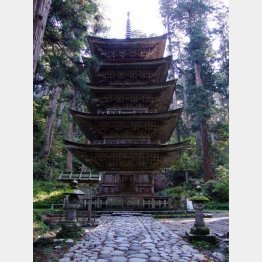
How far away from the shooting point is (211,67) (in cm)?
2420

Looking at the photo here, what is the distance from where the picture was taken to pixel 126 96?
16.7m

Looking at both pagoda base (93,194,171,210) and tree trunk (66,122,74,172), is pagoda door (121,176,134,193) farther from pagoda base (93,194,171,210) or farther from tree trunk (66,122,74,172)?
tree trunk (66,122,74,172)

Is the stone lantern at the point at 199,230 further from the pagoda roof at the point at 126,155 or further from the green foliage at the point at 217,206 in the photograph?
the green foliage at the point at 217,206

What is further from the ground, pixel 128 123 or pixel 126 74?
pixel 126 74

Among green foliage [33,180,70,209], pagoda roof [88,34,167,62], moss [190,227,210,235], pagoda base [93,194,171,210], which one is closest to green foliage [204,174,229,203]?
pagoda base [93,194,171,210]

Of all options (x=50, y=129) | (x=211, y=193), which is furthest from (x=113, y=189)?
(x=50, y=129)

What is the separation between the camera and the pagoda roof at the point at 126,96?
1608cm

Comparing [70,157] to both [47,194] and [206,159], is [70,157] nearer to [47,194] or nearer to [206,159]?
[47,194]

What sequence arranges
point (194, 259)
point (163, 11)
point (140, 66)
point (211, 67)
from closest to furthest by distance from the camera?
1. point (194, 259)
2. point (140, 66)
3. point (211, 67)
4. point (163, 11)

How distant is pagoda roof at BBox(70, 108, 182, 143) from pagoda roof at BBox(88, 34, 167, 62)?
409 cm

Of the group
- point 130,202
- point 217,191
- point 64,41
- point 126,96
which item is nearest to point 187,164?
point 217,191

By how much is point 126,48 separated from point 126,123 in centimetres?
506

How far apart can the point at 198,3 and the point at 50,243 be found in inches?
918

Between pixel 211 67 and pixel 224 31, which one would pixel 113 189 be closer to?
pixel 211 67
